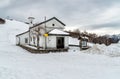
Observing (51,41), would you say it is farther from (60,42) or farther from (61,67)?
(61,67)

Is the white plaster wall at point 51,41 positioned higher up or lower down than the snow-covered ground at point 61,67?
higher up

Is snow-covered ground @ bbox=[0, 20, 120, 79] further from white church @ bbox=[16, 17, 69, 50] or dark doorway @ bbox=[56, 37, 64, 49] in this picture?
dark doorway @ bbox=[56, 37, 64, 49]

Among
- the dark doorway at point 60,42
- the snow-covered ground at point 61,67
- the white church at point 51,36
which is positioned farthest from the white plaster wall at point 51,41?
the snow-covered ground at point 61,67

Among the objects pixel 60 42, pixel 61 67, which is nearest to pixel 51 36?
pixel 60 42

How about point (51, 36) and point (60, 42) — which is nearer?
point (51, 36)

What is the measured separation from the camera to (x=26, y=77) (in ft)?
22.9

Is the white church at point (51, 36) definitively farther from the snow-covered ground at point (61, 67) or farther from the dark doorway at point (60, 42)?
the snow-covered ground at point (61, 67)

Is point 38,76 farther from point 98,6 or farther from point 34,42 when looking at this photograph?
point 34,42

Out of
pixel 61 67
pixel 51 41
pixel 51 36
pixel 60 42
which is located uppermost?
pixel 51 36

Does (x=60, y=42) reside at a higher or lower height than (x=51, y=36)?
lower

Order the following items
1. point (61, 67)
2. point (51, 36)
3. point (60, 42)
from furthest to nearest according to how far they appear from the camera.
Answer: point (60, 42)
point (51, 36)
point (61, 67)

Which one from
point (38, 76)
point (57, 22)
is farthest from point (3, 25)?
point (38, 76)

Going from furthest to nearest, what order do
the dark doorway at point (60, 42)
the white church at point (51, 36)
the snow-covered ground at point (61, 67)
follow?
1. the dark doorway at point (60, 42)
2. the white church at point (51, 36)
3. the snow-covered ground at point (61, 67)

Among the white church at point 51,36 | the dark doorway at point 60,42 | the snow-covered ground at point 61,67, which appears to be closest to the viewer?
the snow-covered ground at point 61,67
